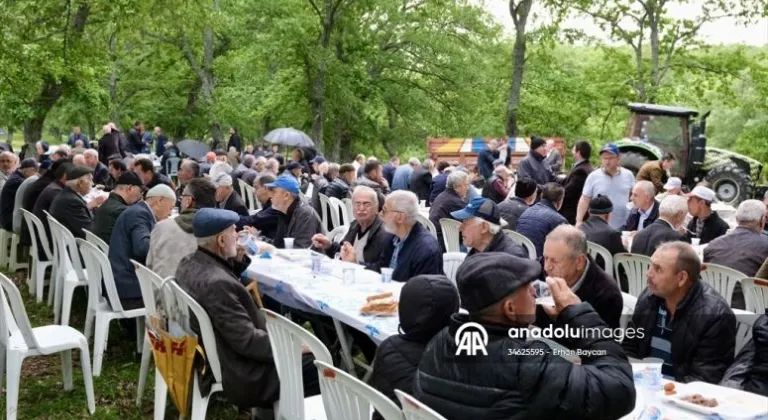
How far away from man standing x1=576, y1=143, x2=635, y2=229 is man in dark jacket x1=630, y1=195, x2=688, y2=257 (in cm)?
217

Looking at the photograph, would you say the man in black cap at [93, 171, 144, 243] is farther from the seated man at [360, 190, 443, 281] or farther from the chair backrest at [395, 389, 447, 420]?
the chair backrest at [395, 389, 447, 420]

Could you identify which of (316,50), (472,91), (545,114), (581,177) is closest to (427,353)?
(581,177)

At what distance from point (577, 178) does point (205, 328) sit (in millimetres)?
6363

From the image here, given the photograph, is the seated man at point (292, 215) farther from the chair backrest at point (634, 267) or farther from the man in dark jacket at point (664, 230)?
the man in dark jacket at point (664, 230)

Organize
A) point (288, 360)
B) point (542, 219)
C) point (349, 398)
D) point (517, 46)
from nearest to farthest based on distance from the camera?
point (349, 398) → point (288, 360) → point (542, 219) → point (517, 46)

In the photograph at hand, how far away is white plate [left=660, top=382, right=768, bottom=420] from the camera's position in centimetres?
280

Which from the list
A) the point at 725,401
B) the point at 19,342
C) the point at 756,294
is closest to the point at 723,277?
the point at 756,294

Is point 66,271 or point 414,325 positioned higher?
point 414,325

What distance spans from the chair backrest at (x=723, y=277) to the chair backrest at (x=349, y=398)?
3.39 meters

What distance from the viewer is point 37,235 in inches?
291

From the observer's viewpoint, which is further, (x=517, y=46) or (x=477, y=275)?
(x=517, y=46)

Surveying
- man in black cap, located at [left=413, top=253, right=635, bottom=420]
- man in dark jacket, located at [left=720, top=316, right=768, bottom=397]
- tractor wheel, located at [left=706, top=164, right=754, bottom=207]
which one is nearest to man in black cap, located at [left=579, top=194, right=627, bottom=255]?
man in dark jacket, located at [left=720, top=316, right=768, bottom=397]

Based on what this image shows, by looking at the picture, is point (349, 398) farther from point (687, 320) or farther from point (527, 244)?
point (527, 244)

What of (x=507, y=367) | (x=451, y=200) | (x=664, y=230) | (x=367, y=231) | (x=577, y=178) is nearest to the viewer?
(x=507, y=367)
